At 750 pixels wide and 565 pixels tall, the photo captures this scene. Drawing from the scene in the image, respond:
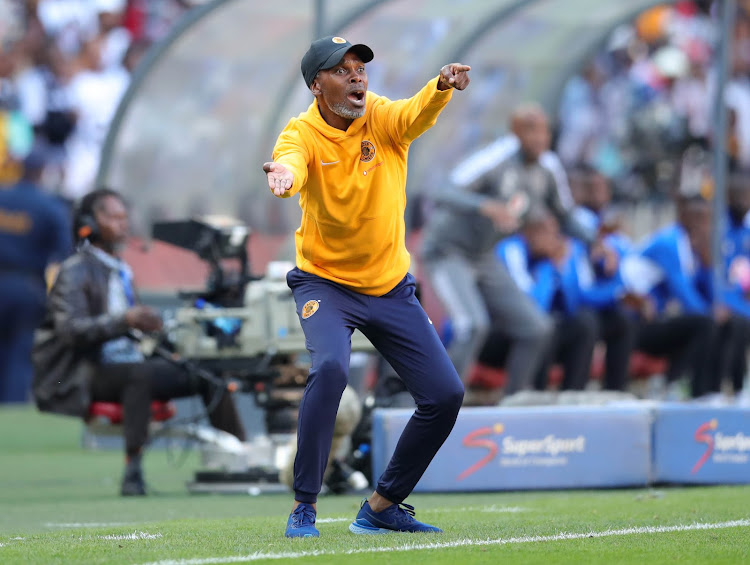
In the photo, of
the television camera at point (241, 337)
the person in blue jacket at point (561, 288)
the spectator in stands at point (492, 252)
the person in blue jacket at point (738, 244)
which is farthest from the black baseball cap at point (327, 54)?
the person in blue jacket at point (738, 244)

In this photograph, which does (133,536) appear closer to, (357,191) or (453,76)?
(357,191)

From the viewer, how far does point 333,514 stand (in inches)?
297

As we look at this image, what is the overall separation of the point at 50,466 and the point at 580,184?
660 centimetres

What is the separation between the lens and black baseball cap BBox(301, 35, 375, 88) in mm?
6148

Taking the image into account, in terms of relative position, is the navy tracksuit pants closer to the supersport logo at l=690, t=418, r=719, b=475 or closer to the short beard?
the short beard

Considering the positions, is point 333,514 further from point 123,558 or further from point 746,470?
point 746,470

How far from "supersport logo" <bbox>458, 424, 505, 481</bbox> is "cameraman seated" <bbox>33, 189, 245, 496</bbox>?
1.52m

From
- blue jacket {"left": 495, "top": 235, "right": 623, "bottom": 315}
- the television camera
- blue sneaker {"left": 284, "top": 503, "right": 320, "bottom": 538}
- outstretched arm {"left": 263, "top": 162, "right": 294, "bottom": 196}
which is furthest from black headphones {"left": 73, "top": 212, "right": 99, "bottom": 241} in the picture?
blue jacket {"left": 495, "top": 235, "right": 623, "bottom": 315}

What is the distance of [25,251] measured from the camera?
603 inches

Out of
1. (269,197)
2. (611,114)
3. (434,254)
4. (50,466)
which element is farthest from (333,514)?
(611,114)

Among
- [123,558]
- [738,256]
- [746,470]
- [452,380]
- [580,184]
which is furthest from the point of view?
[580,184]

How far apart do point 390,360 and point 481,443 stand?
8.21 feet

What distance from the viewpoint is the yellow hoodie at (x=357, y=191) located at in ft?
20.3

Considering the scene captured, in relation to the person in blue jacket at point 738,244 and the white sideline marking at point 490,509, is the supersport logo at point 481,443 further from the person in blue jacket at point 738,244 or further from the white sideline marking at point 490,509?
the person in blue jacket at point 738,244
